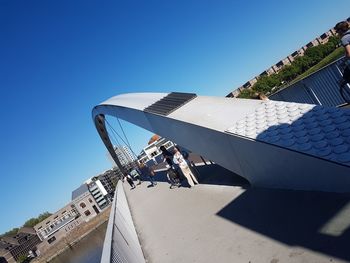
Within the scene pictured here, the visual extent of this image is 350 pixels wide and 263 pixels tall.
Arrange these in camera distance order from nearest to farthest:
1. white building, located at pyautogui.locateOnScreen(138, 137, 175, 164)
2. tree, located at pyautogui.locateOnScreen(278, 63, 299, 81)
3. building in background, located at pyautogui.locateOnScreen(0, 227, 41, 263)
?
white building, located at pyautogui.locateOnScreen(138, 137, 175, 164) → building in background, located at pyautogui.locateOnScreen(0, 227, 41, 263) → tree, located at pyautogui.locateOnScreen(278, 63, 299, 81)

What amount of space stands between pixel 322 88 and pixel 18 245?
11340cm

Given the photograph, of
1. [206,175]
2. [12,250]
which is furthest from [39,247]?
[206,175]

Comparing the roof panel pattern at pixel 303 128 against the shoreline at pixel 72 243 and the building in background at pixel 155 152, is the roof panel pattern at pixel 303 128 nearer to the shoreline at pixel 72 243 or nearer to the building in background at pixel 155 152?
the building in background at pixel 155 152

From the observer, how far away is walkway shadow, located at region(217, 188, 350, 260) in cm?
358

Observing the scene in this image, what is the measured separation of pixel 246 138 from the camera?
5.91m

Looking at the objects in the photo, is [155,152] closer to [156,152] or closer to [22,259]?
[156,152]

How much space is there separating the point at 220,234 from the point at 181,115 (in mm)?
4319

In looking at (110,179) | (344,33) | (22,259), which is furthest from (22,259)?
(344,33)

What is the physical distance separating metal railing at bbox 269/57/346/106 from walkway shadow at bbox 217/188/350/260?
5.35 metres

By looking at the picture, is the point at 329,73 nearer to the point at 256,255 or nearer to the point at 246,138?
the point at 246,138

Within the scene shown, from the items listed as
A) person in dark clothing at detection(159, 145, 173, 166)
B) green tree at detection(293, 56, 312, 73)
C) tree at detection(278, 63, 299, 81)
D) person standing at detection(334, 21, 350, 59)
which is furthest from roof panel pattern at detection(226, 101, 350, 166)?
green tree at detection(293, 56, 312, 73)

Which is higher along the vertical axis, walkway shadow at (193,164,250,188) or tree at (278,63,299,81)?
walkway shadow at (193,164,250,188)

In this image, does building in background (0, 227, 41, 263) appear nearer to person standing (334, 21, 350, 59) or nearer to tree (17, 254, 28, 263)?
tree (17, 254, 28, 263)

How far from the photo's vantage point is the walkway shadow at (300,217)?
358cm
